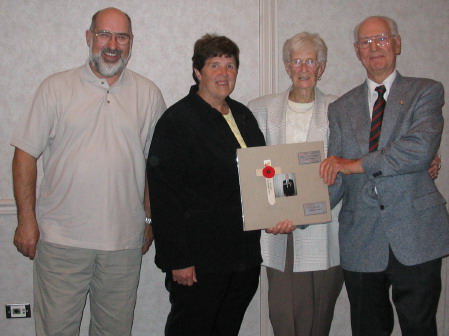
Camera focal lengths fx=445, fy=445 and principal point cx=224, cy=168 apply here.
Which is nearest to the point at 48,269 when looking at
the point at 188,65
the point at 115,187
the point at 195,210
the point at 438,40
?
the point at 115,187

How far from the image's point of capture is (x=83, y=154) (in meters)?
2.15

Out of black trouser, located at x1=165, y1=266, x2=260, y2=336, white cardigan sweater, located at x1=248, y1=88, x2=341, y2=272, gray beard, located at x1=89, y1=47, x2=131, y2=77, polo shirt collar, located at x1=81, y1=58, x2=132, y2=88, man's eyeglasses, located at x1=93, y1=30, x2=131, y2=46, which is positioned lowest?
black trouser, located at x1=165, y1=266, x2=260, y2=336

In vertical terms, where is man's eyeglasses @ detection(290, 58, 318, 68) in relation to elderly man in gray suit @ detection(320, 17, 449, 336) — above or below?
above

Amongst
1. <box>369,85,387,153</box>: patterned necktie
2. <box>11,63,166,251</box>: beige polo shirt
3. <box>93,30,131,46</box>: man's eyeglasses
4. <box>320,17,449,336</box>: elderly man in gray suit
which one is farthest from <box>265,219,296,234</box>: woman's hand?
<box>93,30,131,46</box>: man's eyeglasses

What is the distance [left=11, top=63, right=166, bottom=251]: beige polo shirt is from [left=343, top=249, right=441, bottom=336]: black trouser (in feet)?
3.89

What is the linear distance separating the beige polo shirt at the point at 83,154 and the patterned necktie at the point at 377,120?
1.15 m

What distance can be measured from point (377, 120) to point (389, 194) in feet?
1.16

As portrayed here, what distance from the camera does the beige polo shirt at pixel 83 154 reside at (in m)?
2.15

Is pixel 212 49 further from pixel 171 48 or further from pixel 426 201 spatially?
pixel 426 201

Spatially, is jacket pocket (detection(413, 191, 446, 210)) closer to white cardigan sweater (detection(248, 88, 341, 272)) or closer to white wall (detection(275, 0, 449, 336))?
white cardigan sweater (detection(248, 88, 341, 272))

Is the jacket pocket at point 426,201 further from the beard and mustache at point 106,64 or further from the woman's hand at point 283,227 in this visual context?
the beard and mustache at point 106,64

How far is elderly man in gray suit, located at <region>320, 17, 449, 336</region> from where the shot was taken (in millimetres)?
1995

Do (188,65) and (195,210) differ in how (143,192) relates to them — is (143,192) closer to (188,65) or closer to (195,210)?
(195,210)

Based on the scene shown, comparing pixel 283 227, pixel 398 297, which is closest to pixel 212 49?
pixel 283 227
